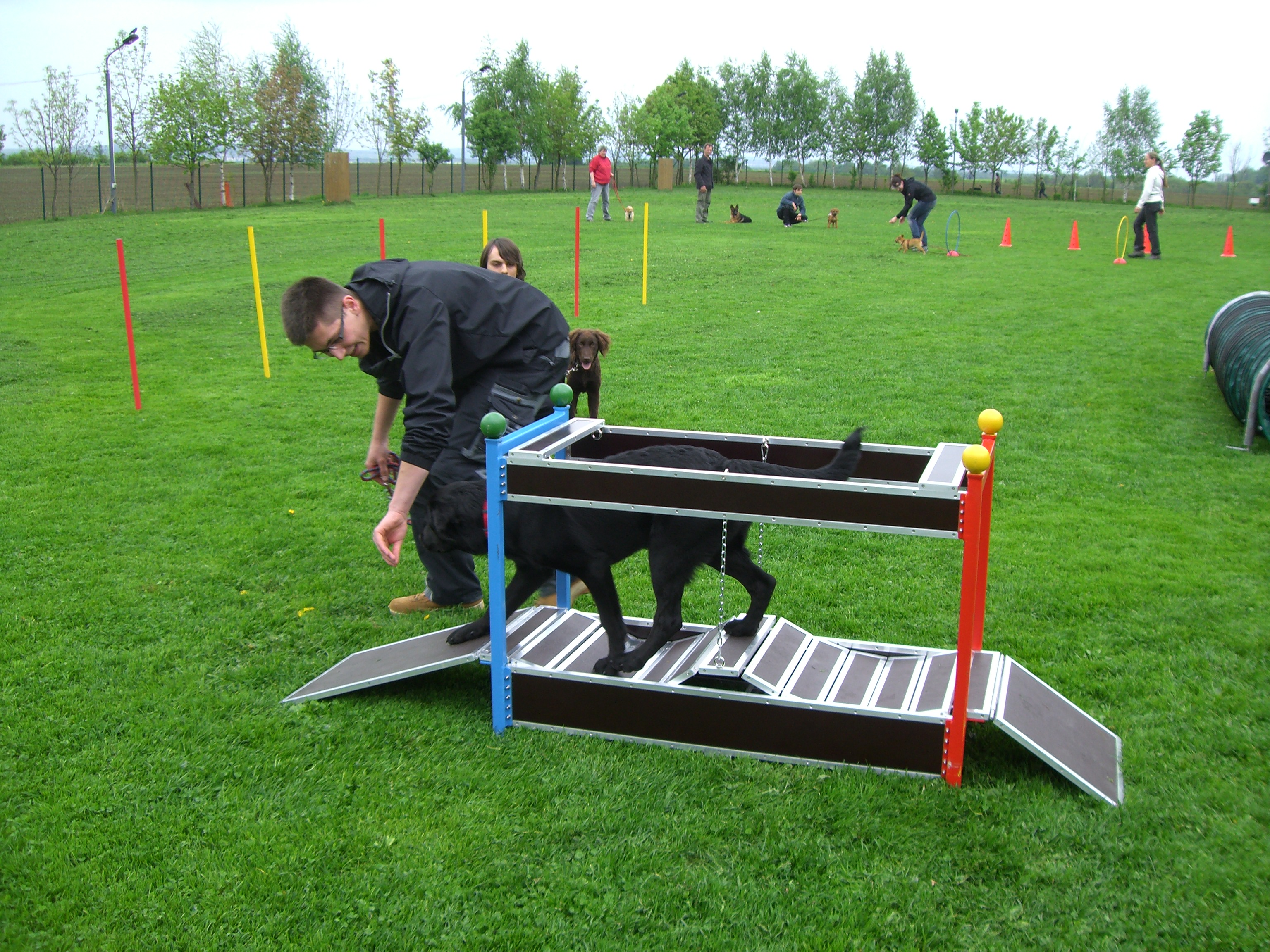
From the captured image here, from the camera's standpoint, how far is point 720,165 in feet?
195

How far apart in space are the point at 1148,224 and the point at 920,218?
4.81m

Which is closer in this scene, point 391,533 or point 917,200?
point 391,533

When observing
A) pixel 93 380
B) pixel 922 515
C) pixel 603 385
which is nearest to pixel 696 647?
pixel 922 515

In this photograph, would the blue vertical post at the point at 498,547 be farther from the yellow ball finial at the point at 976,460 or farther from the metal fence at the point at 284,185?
the metal fence at the point at 284,185

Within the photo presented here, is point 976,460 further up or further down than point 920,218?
further down

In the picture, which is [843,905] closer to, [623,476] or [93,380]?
[623,476]

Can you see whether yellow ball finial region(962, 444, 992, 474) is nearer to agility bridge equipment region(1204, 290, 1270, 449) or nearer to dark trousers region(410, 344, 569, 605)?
dark trousers region(410, 344, 569, 605)

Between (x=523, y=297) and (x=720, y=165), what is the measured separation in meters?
58.5

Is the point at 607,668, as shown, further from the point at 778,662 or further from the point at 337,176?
the point at 337,176

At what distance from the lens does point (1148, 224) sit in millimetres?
20344

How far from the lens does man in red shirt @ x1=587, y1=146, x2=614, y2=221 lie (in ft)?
81.7

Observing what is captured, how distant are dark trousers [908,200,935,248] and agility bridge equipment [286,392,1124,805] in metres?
17.9

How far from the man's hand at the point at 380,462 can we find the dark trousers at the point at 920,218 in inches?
716

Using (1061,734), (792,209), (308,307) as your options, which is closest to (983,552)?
(1061,734)
